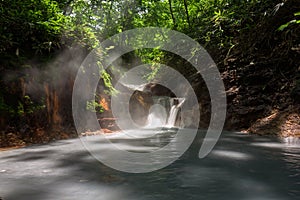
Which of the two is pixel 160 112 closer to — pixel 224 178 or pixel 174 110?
pixel 174 110

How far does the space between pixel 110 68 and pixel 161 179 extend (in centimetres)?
885

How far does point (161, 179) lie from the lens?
2947mm

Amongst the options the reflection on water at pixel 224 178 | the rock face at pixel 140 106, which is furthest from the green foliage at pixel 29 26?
the rock face at pixel 140 106

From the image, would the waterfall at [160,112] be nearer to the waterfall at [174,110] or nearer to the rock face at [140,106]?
the waterfall at [174,110]

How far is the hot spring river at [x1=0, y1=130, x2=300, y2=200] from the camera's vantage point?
239cm

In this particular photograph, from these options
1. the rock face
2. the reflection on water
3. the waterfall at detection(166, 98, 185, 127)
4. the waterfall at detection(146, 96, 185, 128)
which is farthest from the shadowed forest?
the reflection on water

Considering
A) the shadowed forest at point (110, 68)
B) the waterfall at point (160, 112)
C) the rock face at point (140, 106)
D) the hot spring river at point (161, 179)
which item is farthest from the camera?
the waterfall at point (160, 112)

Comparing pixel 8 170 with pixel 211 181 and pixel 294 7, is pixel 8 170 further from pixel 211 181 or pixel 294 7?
pixel 294 7

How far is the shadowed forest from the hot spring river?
2236 mm

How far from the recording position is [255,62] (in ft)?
30.6

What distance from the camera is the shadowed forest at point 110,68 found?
20.2ft

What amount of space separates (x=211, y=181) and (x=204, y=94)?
784 centimetres

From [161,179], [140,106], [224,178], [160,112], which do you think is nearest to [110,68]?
[140,106]

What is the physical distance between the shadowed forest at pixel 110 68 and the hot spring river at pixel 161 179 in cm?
224
